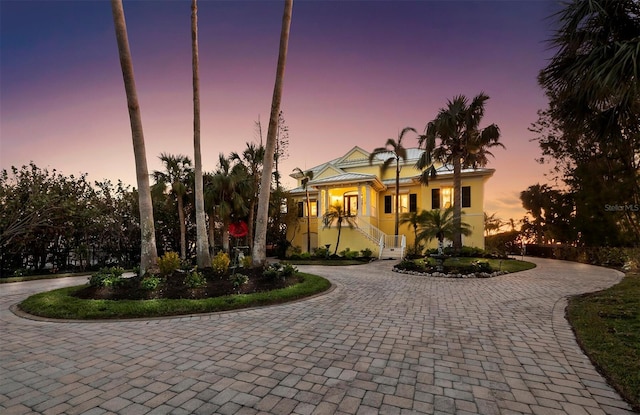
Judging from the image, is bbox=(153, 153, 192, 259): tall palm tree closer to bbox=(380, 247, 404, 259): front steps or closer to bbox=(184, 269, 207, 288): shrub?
bbox=(184, 269, 207, 288): shrub

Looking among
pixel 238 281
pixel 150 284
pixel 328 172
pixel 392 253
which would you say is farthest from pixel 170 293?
pixel 328 172

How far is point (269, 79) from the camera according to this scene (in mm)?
13375

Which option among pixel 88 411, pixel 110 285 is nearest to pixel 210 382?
pixel 88 411

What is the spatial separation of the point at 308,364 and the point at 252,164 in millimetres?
17039

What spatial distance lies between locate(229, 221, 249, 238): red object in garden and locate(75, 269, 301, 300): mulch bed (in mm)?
10146

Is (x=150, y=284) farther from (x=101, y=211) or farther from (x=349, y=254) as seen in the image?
(x=349, y=254)

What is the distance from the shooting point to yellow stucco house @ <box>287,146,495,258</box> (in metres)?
20.0

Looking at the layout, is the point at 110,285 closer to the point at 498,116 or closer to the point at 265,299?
the point at 265,299

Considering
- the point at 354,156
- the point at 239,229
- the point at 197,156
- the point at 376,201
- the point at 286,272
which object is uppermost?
the point at 354,156

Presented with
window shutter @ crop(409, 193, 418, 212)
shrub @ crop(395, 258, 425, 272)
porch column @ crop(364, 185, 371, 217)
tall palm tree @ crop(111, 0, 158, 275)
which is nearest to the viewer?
tall palm tree @ crop(111, 0, 158, 275)

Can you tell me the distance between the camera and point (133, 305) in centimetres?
591

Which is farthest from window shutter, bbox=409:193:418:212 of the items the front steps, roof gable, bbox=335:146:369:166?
roof gable, bbox=335:146:369:166

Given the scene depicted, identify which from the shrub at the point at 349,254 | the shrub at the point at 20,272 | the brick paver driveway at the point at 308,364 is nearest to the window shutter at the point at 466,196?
the shrub at the point at 349,254

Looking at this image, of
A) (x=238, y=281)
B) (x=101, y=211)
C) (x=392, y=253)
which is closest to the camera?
(x=238, y=281)
